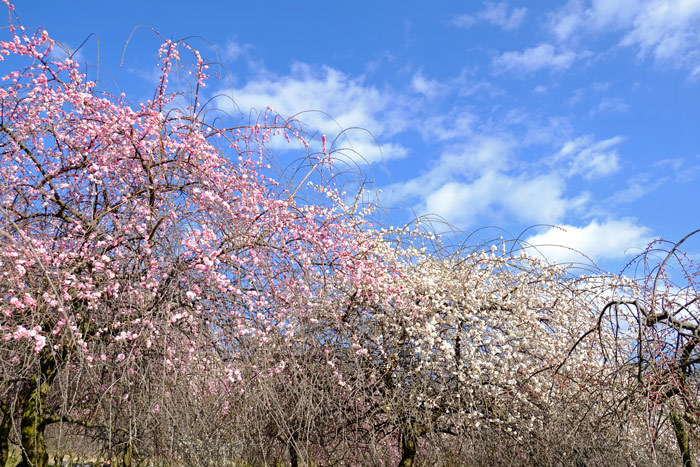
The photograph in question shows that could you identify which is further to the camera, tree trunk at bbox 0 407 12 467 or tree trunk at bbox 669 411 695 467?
tree trunk at bbox 0 407 12 467

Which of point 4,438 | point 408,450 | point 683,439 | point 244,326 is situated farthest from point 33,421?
point 683,439

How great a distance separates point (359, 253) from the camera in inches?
283

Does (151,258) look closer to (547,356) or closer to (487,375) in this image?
(487,375)

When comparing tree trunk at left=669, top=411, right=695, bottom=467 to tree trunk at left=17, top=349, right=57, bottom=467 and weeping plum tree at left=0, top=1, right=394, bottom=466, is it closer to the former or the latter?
weeping plum tree at left=0, top=1, right=394, bottom=466

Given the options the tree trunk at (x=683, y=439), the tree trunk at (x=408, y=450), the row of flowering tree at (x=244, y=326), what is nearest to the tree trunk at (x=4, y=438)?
the row of flowering tree at (x=244, y=326)

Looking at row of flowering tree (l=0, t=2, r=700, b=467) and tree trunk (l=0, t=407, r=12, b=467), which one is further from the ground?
row of flowering tree (l=0, t=2, r=700, b=467)

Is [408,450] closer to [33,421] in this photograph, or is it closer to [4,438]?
[33,421]

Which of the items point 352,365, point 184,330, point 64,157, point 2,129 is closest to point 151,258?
point 184,330

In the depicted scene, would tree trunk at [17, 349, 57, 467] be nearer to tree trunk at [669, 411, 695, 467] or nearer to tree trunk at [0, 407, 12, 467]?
tree trunk at [0, 407, 12, 467]

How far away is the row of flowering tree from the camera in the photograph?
5117 mm

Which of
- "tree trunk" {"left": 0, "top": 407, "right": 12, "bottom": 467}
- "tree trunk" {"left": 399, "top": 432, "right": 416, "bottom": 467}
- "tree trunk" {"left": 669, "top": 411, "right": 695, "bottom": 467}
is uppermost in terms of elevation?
"tree trunk" {"left": 669, "top": 411, "right": 695, "bottom": 467}

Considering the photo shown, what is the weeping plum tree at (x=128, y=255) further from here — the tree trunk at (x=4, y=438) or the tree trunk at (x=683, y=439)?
the tree trunk at (x=683, y=439)

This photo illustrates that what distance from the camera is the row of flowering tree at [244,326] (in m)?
5.12

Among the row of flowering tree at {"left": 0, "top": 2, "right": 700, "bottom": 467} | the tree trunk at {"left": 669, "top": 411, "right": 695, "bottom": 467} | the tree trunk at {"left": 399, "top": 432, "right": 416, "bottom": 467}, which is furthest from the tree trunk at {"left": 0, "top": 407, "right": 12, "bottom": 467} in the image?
the tree trunk at {"left": 669, "top": 411, "right": 695, "bottom": 467}
